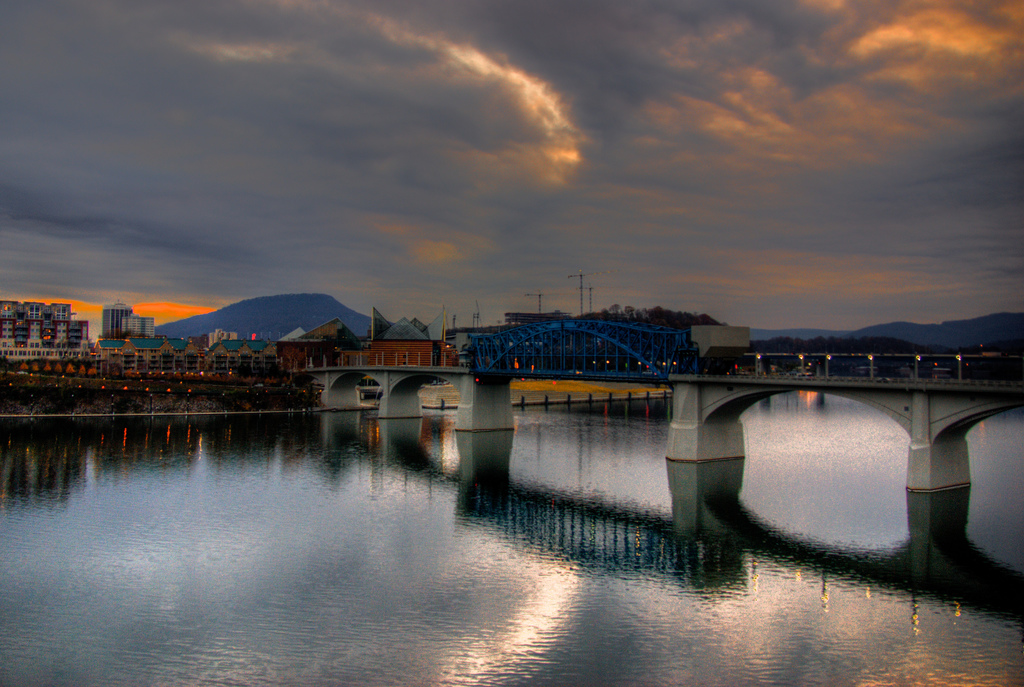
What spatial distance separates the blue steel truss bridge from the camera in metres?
Answer: 74.7

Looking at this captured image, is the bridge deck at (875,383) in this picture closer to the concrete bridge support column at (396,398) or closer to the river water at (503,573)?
the river water at (503,573)

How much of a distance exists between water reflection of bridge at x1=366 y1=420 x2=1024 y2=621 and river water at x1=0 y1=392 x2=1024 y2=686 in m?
0.23

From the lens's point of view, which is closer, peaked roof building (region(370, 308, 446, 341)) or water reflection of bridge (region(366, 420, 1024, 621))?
water reflection of bridge (region(366, 420, 1024, 621))

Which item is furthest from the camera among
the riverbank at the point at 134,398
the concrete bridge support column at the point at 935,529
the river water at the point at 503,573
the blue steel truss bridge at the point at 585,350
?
the riverbank at the point at 134,398

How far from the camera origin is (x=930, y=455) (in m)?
52.2

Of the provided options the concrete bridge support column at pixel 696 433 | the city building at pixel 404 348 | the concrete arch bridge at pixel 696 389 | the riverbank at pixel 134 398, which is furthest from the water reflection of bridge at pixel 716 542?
the city building at pixel 404 348

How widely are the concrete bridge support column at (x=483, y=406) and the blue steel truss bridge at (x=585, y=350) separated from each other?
238cm

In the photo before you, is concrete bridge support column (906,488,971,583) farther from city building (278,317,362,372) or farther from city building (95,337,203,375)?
city building (95,337,203,375)

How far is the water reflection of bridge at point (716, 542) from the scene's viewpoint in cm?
3703

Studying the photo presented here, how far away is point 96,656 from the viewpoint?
28.0 meters

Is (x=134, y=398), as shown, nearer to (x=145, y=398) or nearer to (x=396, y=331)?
(x=145, y=398)

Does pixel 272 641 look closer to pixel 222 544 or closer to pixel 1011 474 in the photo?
pixel 222 544

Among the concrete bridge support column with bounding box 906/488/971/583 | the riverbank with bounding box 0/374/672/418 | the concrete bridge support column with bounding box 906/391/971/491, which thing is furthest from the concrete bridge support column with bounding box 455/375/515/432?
the concrete bridge support column with bounding box 906/391/971/491

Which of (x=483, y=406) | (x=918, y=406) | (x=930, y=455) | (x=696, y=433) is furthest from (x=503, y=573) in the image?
(x=483, y=406)
